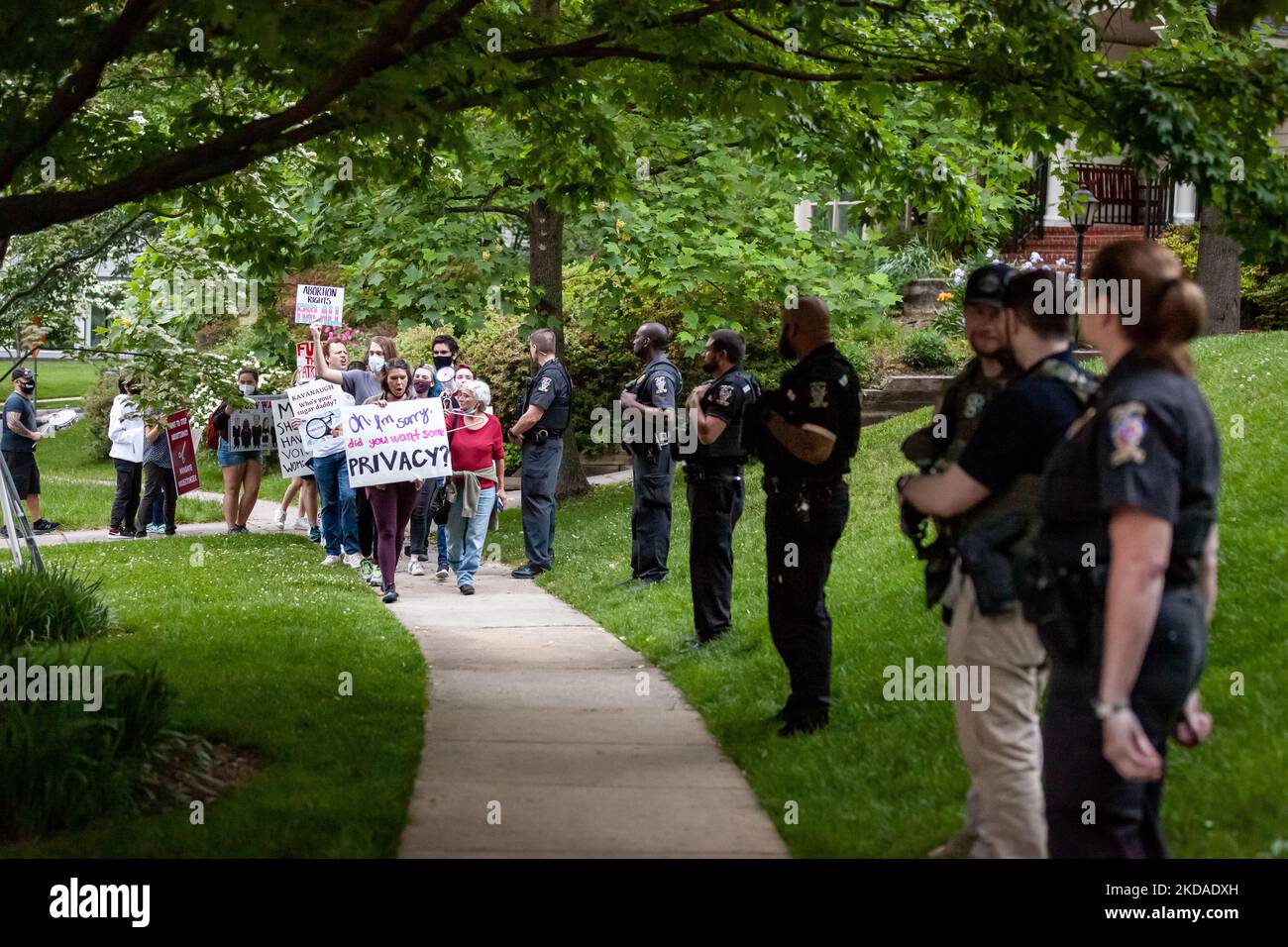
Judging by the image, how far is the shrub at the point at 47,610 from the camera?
998 centimetres

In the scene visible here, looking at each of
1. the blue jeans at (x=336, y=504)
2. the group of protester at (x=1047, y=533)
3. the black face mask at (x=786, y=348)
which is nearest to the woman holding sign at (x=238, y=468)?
the blue jeans at (x=336, y=504)

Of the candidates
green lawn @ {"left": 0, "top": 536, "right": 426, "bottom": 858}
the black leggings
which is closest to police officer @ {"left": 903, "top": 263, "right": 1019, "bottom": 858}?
green lawn @ {"left": 0, "top": 536, "right": 426, "bottom": 858}

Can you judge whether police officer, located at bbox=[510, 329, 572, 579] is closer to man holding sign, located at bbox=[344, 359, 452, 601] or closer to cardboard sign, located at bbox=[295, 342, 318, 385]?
man holding sign, located at bbox=[344, 359, 452, 601]

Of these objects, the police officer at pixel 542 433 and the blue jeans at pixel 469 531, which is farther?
the police officer at pixel 542 433

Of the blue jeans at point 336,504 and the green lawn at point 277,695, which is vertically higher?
the blue jeans at point 336,504

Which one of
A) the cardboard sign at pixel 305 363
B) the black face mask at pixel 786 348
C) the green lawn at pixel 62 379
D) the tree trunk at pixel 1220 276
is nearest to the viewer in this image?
the black face mask at pixel 786 348

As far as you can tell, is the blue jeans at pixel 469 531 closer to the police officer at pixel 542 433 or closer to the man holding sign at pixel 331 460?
the police officer at pixel 542 433

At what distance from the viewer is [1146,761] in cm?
377

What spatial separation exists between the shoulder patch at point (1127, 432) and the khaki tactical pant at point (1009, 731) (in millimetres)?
1126

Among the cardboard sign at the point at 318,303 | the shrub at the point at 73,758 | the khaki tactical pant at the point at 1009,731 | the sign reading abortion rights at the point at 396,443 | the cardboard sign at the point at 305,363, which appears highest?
the cardboard sign at the point at 318,303

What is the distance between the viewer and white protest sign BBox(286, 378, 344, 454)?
14242 mm

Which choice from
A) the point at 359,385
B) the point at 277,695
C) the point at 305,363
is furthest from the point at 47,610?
the point at 305,363
